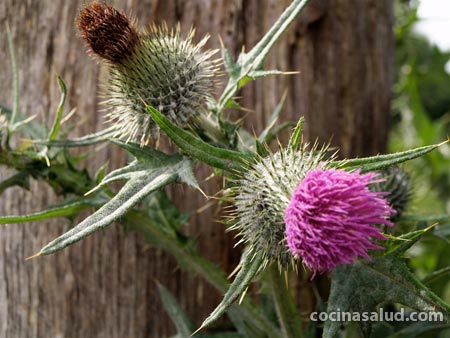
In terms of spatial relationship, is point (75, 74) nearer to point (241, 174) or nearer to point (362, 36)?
point (241, 174)

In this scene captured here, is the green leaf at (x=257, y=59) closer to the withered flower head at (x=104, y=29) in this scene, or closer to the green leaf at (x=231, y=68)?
the green leaf at (x=231, y=68)

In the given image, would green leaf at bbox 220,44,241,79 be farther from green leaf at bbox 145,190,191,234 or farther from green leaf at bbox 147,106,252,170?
green leaf at bbox 145,190,191,234

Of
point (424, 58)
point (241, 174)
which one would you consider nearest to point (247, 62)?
point (241, 174)

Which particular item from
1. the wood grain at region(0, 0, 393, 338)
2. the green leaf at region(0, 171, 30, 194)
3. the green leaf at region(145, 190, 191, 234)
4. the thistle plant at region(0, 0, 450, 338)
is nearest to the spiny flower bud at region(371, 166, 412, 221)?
Result: the thistle plant at region(0, 0, 450, 338)

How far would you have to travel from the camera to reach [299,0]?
3.04 m

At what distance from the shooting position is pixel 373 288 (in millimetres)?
2760

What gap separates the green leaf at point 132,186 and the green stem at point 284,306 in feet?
2.37

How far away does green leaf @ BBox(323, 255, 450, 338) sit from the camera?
2.60 meters

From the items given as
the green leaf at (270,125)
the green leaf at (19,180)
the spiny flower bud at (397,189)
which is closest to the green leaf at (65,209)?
the green leaf at (19,180)

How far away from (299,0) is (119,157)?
1524mm

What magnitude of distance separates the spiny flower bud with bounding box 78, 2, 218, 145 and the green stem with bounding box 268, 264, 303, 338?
0.90m

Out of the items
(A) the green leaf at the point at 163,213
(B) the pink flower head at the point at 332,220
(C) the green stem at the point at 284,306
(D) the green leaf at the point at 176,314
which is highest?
(B) the pink flower head at the point at 332,220

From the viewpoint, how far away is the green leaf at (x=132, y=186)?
242cm

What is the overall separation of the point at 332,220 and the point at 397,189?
149 cm
